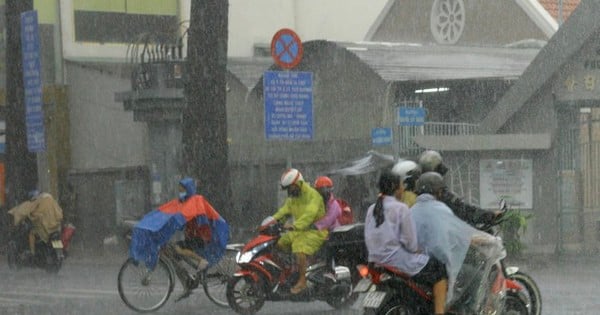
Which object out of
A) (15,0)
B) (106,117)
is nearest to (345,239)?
(15,0)

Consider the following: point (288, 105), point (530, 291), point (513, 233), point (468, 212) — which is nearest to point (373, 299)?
point (468, 212)

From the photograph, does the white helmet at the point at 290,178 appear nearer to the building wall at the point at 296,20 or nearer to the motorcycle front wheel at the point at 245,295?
the motorcycle front wheel at the point at 245,295

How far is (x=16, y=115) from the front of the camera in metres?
26.6

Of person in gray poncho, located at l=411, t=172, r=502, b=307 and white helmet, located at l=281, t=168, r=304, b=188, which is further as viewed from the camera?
white helmet, located at l=281, t=168, r=304, b=188

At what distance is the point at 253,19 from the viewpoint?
40.5 metres

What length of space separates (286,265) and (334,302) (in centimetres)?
75

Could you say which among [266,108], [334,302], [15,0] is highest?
[15,0]

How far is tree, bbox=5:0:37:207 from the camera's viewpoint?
2616 centimetres

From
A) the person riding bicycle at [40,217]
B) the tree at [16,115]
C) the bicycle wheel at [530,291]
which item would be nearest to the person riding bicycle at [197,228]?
the bicycle wheel at [530,291]

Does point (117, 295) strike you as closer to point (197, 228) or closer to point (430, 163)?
point (197, 228)

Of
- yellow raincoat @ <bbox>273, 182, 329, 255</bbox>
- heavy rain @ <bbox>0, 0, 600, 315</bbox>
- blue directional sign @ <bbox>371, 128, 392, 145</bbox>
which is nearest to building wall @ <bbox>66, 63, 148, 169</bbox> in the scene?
heavy rain @ <bbox>0, 0, 600, 315</bbox>

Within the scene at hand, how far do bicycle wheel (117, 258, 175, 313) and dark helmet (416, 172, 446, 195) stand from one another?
556 cm

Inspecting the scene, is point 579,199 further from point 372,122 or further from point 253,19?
point 253,19

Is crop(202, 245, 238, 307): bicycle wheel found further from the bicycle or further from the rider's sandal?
the rider's sandal
